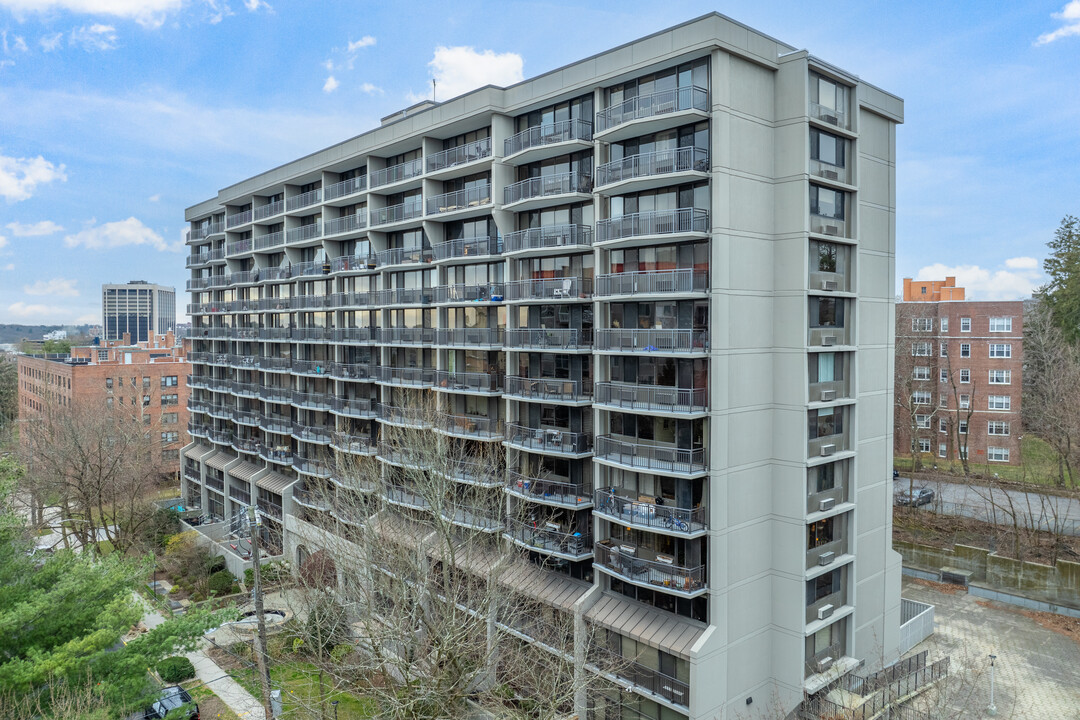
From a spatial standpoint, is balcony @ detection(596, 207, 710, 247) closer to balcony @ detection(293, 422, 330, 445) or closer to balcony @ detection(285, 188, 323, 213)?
balcony @ detection(285, 188, 323, 213)

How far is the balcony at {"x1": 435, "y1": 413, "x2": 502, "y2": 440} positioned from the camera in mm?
29619

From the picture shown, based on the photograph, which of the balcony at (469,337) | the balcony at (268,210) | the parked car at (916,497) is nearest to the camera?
the balcony at (469,337)

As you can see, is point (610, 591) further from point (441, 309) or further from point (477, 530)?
point (441, 309)

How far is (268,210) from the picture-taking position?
45.5m

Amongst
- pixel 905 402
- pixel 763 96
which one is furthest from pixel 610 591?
pixel 905 402

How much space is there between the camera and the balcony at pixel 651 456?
22078mm

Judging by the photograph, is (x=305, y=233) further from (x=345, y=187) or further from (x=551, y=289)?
(x=551, y=289)

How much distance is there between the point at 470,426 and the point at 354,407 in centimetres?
1063

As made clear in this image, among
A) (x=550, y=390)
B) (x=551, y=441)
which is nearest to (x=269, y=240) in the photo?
(x=550, y=390)

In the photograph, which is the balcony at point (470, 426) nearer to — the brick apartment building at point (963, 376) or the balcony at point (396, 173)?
the balcony at point (396, 173)

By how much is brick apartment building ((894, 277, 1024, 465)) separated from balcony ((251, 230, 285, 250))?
161 ft

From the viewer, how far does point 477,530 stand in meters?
27.5

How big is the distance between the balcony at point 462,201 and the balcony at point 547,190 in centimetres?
147

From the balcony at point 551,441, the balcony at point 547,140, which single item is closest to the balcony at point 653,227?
the balcony at point 547,140
